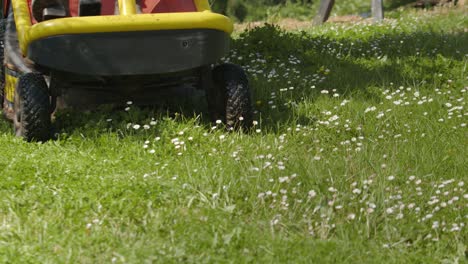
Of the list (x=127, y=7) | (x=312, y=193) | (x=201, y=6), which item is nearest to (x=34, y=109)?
(x=127, y=7)

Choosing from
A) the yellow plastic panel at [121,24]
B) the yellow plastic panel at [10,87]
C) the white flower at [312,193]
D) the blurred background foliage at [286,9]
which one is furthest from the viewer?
the blurred background foliage at [286,9]

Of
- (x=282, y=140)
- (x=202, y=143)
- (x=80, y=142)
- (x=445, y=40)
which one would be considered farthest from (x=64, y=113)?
(x=445, y=40)

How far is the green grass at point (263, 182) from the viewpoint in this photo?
407 centimetres

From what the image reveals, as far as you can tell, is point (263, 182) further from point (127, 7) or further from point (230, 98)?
point (127, 7)

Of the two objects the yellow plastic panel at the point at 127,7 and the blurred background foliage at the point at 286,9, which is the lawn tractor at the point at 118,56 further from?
the blurred background foliage at the point at 286,9

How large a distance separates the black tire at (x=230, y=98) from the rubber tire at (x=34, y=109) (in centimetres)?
117

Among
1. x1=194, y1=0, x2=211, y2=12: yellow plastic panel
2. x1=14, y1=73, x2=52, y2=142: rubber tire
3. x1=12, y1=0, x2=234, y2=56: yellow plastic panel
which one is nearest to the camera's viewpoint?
x1=12, y1=0, x2=234, y2=56: yellow plastic panel

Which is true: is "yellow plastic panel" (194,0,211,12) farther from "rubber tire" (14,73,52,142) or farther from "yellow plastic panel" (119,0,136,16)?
"rubber tire" (14,73,52,142)

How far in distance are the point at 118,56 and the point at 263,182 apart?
5.42 ft

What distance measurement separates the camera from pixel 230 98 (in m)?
6.18

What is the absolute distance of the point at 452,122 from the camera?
6.30 m

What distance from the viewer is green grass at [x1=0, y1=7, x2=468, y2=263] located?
13.3 ft

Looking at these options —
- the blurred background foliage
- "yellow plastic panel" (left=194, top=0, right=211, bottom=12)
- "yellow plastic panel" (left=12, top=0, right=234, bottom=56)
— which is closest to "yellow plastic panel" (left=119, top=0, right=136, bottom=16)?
"yellow plastic panel" (left=12, top=0, right=234, bottom=56)

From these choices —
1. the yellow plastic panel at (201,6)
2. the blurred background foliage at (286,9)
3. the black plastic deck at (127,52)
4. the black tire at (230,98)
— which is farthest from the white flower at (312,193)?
the blurred background foliage at (286,9)
